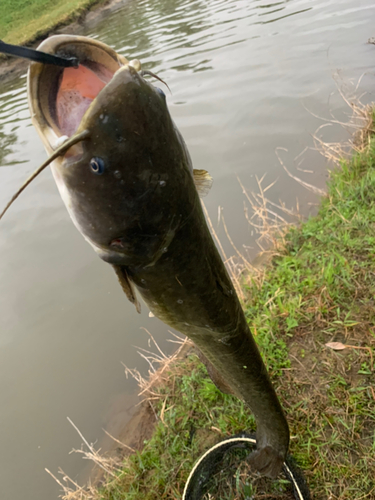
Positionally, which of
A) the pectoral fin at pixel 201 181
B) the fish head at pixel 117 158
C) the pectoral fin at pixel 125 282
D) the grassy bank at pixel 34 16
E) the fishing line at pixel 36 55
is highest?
the grassy bank at pixel 34 16

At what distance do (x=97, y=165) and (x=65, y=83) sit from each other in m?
0.27

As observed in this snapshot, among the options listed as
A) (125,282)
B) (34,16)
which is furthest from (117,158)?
(34,16)

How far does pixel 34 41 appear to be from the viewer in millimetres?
15859

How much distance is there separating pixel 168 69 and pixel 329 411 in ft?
33.0

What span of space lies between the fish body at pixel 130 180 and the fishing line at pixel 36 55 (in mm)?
41

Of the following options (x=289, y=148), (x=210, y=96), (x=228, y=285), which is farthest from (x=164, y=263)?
(x=210, y=96)

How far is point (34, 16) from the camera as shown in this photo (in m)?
20.1

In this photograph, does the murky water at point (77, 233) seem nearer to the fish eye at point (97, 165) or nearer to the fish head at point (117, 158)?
the fish head at point (117, 158)

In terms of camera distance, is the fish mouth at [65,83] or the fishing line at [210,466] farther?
the fishing line at [210,466]

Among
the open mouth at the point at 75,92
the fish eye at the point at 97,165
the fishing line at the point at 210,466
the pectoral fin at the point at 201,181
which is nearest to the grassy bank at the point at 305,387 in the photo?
the fishing line at the point at 210,466

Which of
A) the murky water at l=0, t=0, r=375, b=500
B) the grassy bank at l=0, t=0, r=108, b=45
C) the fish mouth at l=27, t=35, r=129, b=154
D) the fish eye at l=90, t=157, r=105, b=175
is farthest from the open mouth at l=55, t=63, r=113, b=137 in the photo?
the grassy bank at l=0, t=0, r=108, b=45

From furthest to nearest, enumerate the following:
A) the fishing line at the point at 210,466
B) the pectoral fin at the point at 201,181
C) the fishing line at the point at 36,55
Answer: the fishing line at the point at 210,466 < the pectoral fin at the point at 201,181 < the fishing line at the point at 36,55

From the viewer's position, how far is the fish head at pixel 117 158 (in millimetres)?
976

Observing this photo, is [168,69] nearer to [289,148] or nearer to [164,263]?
[289,148]
